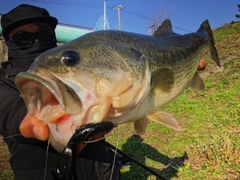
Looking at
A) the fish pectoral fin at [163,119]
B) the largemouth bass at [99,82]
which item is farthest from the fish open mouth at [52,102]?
the fish pectoral fin at [163,119]

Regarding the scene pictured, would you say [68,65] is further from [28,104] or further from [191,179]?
[191,179]

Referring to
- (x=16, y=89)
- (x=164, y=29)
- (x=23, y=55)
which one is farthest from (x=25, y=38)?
(x=164, y=29)

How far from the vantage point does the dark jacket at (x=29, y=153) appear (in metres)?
1.83

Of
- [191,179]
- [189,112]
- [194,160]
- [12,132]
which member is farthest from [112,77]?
[189,112]

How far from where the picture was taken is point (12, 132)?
179cm

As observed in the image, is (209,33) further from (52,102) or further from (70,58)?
(52,102)

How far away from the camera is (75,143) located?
1.28 meters

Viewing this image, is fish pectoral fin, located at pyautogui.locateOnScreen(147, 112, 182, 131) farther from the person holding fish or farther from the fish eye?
the fish eye

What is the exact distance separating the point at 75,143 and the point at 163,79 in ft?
2.56

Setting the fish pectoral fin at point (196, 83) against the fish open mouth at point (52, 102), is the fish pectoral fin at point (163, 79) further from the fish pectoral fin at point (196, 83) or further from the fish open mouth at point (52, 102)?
the fish pectoral fin at point (196, 83)

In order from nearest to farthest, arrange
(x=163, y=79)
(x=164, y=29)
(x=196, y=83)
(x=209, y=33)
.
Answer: (x=163, y=79) → (x=164, y=29) → (x=196, y=83) → (x=209, y=33)

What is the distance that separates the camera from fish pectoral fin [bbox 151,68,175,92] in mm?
1725

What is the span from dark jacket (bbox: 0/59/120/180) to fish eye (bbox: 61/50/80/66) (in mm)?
479

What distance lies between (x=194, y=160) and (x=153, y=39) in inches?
99.9
